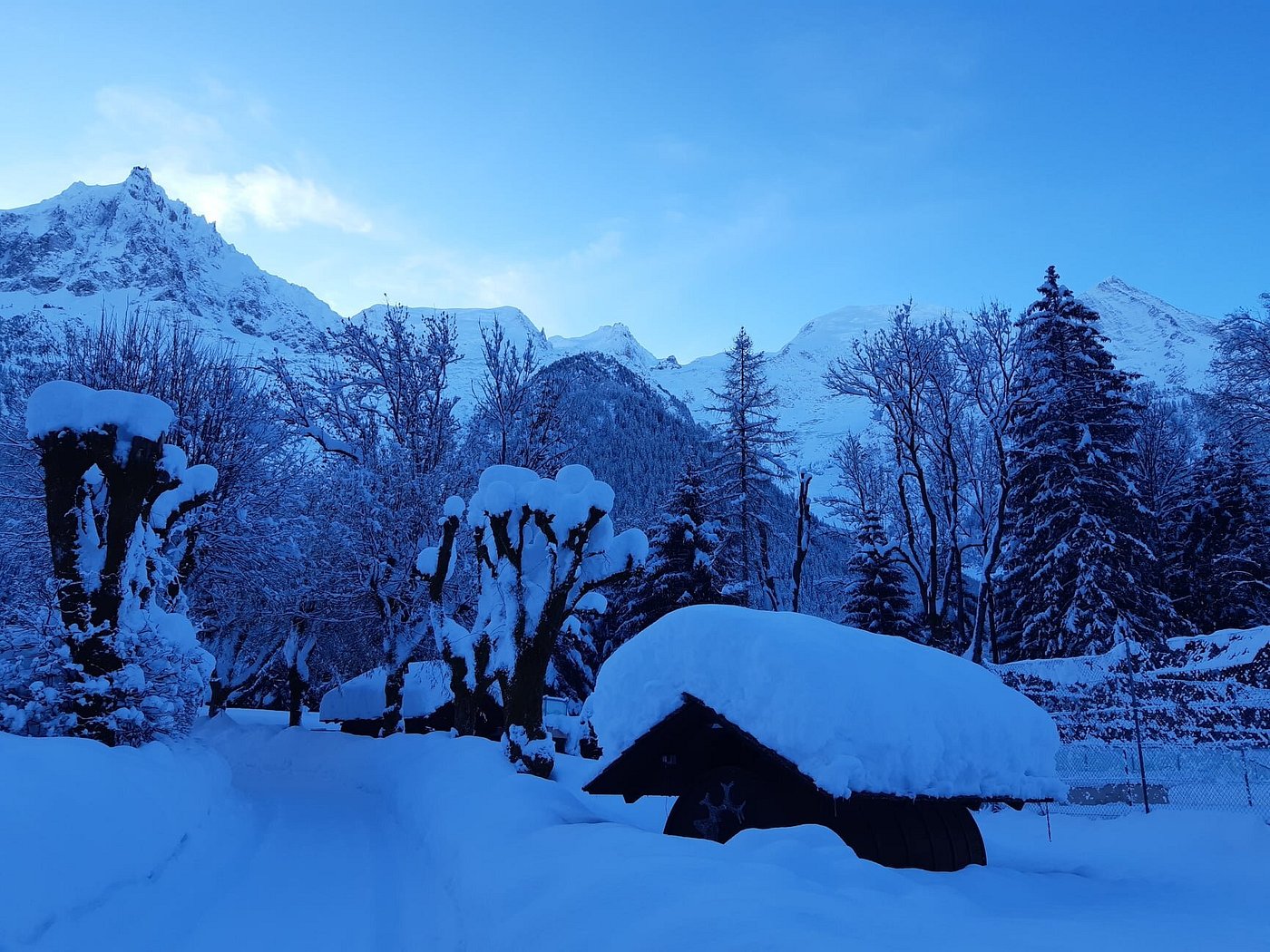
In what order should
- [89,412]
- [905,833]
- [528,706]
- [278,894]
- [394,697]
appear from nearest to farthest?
[905,833], [278,894], [89,412], [528,706], [394,697]

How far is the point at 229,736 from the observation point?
25000 millimetres

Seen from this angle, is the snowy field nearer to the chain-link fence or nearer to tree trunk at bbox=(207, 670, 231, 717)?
the chain-link fence

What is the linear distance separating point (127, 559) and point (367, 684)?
2045 cm

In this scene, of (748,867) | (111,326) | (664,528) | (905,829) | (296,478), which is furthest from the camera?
(664,528)

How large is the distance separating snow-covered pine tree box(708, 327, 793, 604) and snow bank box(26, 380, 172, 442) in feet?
62.2

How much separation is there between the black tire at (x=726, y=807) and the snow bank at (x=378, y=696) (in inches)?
886

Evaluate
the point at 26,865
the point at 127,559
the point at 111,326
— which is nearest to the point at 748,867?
the point at 26,865

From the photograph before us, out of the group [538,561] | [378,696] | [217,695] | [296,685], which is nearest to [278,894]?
[538,561]

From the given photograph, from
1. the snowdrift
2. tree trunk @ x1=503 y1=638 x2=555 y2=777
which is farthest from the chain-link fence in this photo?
tree trunk @ x1=503 y1=638 x2=555 y2=777

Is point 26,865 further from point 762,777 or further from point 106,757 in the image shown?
point 762,777

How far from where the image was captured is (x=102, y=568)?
1083 centimetres

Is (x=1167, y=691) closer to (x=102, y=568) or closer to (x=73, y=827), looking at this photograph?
(x=73, y=827)

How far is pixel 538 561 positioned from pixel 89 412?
23.2 ft

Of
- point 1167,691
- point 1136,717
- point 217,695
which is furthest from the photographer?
point 217,695
